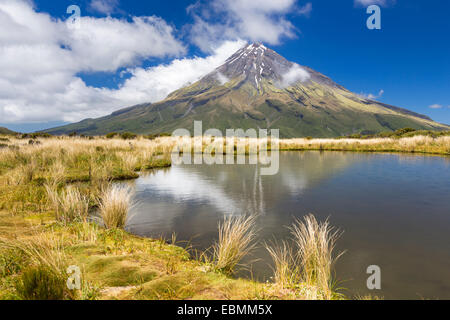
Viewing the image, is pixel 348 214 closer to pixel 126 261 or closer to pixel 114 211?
pixel 126 261

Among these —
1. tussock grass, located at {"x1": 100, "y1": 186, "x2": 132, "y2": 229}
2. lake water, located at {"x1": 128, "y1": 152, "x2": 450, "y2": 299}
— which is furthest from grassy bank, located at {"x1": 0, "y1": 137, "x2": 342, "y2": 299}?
lake water, located at {"x1": 128, "y1": 152, "x2": 450, "y2": 299}

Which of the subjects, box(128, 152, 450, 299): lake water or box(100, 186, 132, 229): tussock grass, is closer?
box(128, 152, 450, 299): lake water

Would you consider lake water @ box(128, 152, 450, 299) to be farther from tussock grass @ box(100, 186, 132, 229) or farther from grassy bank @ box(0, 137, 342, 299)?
grassy bank @ box(0, 137, 342, 299)

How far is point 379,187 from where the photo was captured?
39.9 ft

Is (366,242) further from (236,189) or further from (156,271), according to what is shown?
(236,189)

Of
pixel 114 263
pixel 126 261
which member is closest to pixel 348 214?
pixel 126 261

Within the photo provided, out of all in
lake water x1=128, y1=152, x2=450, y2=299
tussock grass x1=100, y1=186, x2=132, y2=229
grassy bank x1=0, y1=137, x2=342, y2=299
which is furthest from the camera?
tussock grass x1=100, y1=186, x2=132, y2=229

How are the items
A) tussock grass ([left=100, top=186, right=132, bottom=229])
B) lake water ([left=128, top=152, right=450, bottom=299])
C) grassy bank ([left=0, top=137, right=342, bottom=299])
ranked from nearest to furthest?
grassy bank ([left=0, top=137, right=342, bottom=299]) < lake water ([left=128, top=152, right=450, bottom=299]) < tussock grass ([left=100, top=186, right=132, bottom=229])

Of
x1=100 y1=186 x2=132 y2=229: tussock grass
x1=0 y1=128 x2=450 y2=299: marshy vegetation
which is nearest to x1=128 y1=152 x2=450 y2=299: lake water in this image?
x1=100 y1=186 x2=132 y2=229: tussock grass

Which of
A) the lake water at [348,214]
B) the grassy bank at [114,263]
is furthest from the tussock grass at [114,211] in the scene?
the lake water at [348,214]

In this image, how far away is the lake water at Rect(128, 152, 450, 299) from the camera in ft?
15.6

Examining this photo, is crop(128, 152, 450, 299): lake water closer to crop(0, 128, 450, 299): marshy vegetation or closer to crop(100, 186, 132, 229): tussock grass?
crop(100, 186, 132, 229): tussock grass

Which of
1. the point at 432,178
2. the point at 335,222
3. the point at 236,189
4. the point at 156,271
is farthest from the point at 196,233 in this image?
the point at 432,178
